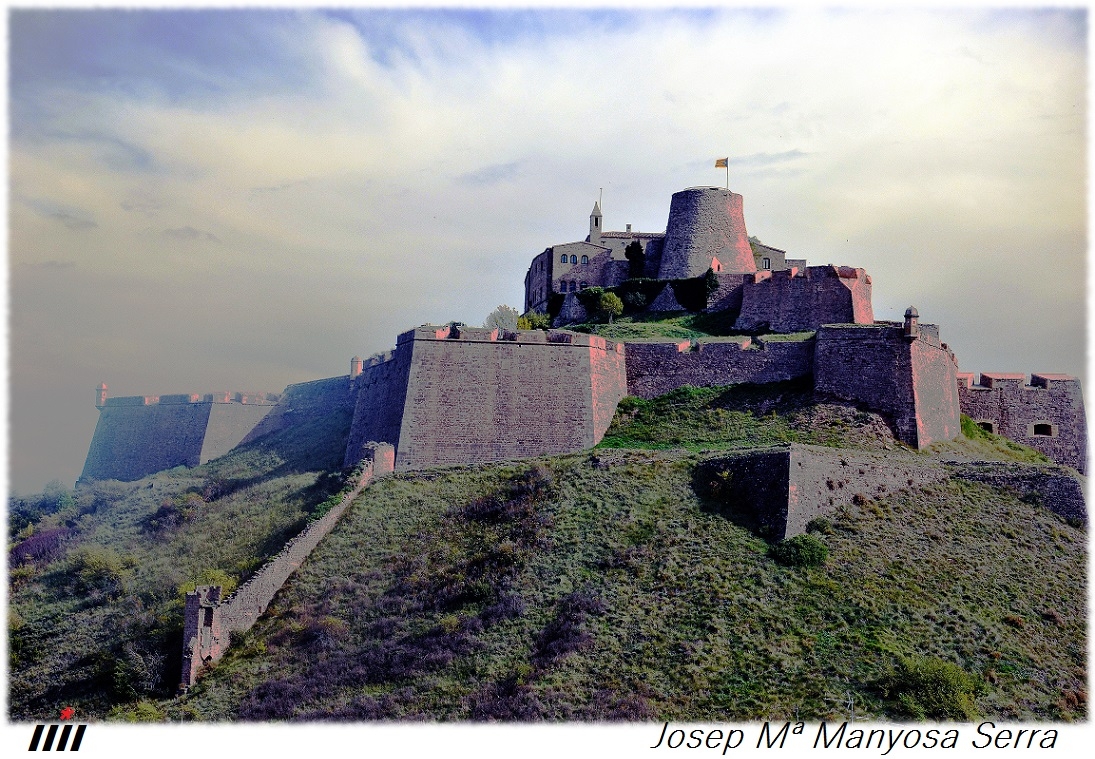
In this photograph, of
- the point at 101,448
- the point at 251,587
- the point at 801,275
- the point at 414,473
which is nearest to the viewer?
the point at 251,587

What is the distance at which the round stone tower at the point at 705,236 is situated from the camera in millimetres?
45094

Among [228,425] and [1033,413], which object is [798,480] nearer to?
[1033,413]

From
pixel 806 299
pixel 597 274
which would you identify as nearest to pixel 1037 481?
pixel 806 299

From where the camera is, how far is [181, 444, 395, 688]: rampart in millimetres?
24422

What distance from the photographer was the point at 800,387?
34.7 metres

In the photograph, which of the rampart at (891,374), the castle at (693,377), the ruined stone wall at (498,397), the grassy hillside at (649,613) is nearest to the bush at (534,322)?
the castle at (693,377)

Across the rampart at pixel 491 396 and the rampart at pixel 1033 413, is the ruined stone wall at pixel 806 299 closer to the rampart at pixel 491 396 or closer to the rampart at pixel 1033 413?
the rampart at pixel 1033 413

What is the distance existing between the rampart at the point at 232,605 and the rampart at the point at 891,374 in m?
16.0

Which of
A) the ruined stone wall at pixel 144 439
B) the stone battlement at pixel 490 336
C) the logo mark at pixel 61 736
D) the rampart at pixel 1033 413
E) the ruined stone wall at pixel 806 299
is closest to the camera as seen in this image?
the logo mark at pixel 61 736

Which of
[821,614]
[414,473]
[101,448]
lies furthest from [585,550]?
[101,448]

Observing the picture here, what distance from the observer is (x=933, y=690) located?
20.3 metres

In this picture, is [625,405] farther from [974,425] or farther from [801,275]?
[974,425]

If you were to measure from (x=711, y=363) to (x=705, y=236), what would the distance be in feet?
36.1

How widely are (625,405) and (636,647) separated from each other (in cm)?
1454
